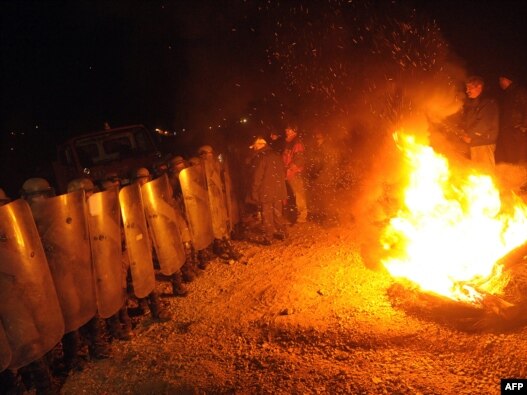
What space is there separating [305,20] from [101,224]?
9.24 metres

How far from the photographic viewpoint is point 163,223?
16.9 ft

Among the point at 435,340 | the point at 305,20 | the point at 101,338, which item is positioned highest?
the point at 305,20

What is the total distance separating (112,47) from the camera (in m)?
24.3

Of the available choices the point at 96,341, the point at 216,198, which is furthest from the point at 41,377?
the point at 216,198

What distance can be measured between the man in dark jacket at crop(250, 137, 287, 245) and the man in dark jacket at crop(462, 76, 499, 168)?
132 inches

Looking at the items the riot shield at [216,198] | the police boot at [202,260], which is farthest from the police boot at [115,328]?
the riot shield at [216,198]

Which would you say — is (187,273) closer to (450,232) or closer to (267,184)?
(267,184)

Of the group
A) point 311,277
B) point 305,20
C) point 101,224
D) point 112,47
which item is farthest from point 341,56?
point 112,47

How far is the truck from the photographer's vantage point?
363 inches

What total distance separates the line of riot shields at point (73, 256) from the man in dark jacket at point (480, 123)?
5.05 metres

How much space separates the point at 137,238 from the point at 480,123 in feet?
19.6

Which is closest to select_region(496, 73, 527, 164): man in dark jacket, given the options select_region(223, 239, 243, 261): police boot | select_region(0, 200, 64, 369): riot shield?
select_region(223, 239, 243, 261): police boot

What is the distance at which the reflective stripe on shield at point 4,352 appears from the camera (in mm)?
3215

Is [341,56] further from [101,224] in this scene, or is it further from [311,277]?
[101,224]
